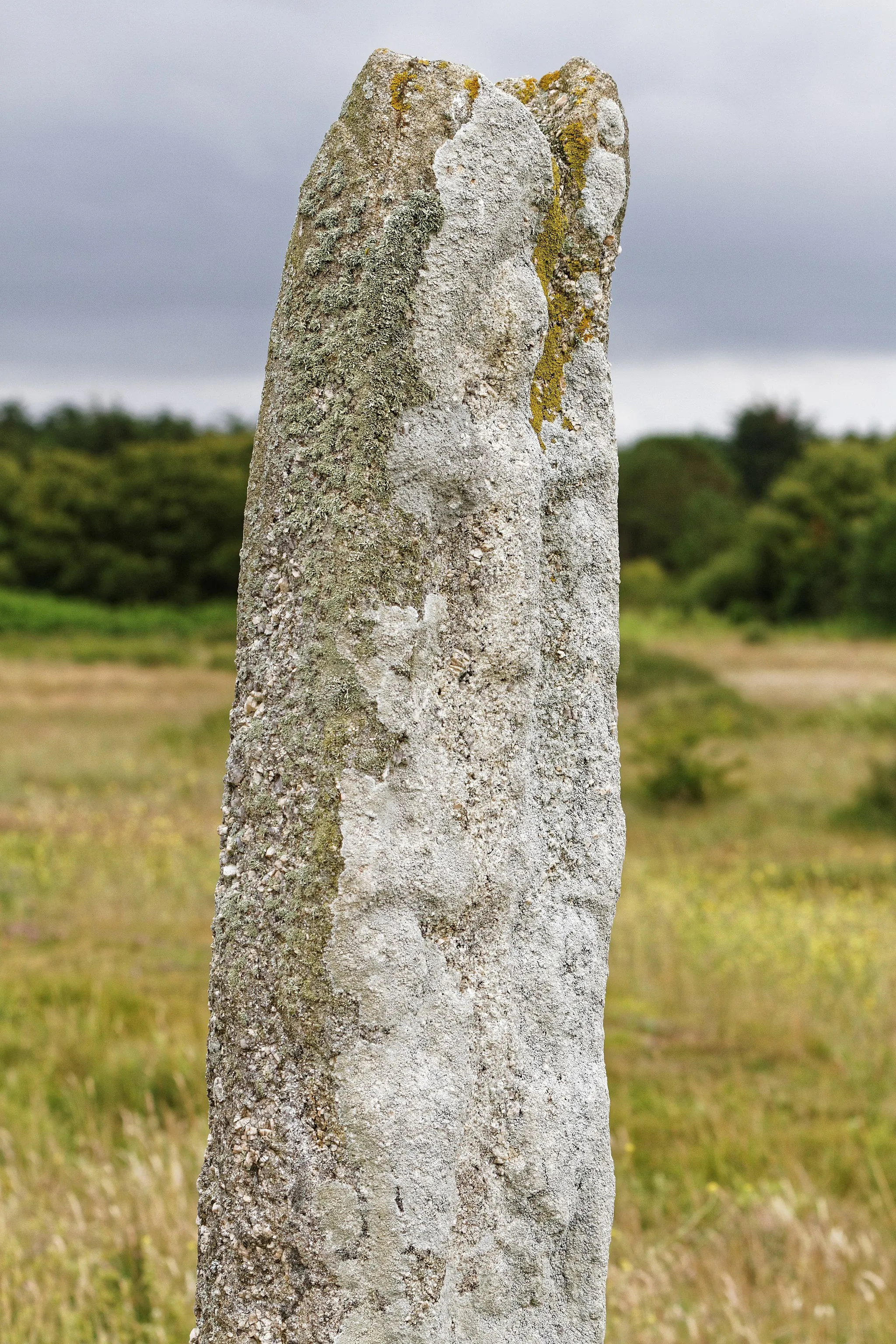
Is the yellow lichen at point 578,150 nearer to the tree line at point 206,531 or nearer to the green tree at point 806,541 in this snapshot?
the tree line at point 206,531

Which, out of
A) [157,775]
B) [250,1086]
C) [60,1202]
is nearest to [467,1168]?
[250,1086]

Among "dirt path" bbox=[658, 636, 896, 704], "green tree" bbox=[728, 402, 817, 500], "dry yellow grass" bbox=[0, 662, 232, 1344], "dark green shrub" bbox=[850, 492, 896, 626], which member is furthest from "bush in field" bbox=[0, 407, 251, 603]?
"dry yellow grass" bbox=[0, 662, 232, 1344]

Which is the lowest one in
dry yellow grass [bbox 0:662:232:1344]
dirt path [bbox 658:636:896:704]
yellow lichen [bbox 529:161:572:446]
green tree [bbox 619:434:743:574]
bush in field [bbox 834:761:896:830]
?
dry yellow grass [bbox 0:662:232:1344]

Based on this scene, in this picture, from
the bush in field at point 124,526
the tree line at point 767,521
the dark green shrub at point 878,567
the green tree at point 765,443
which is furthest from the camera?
the green tree at point 765,443

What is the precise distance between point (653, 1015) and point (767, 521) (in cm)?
4101

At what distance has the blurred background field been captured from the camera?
13.9 feet

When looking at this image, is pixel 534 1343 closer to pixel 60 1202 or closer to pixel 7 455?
pixel 60 1202

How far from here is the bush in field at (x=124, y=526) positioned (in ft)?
158

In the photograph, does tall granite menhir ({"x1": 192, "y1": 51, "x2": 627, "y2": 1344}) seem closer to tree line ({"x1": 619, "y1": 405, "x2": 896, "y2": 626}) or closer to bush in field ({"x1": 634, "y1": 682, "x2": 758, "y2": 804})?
bush in field ({"x1": 634, "y1": 682, "x2": 758, "y2": 804})

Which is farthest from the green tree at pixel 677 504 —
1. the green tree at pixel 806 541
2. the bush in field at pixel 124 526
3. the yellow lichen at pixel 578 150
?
the yellow lichen at pixel 578 150

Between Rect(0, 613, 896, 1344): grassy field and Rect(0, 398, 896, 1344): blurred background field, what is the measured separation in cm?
2

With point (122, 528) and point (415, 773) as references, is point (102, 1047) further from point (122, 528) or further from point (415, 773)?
point (122, 528)

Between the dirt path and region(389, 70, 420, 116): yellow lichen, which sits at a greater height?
region(389, 70, 420, 116): yellow lichen

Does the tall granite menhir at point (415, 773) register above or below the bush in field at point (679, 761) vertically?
above
